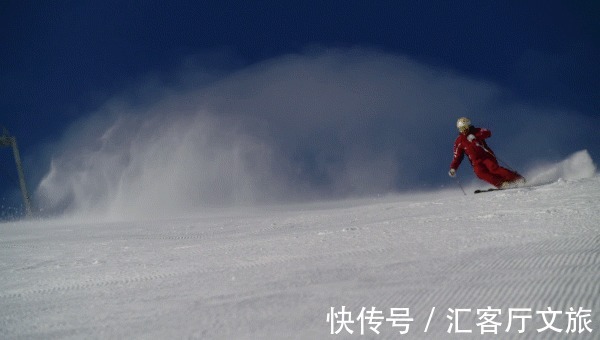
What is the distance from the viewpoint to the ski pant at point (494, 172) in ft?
32.9

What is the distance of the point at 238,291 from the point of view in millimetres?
3121

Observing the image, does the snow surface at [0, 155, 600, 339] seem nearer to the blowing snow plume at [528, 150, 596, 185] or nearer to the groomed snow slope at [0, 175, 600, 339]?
the groomed snow slope at [0, 175, 600, 339]

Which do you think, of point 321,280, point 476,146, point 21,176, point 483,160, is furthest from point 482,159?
point 21,176

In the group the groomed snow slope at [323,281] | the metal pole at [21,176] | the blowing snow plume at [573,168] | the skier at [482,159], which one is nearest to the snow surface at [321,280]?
the groomed snow slope at [323,281]

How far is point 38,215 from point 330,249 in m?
21.5

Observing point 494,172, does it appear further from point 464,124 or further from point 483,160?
point 464,124

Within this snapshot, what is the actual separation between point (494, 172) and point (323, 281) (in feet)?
26.8

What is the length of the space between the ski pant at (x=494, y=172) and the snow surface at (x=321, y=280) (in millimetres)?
4399

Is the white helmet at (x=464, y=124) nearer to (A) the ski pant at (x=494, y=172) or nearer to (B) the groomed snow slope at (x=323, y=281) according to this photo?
(A) the ski pant at (x=494, y=172)

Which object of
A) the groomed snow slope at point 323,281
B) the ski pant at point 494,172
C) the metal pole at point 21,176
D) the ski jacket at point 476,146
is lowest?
the groomed snow slope at point 323,281

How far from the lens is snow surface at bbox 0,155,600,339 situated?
7.84 feet

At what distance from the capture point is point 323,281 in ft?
10.4

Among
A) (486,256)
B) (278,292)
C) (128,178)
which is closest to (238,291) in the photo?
(278,292)

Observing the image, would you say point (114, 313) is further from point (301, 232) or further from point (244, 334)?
point (301, 232)
